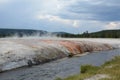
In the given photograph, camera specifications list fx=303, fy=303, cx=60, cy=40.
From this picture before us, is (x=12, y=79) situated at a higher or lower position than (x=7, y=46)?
lower

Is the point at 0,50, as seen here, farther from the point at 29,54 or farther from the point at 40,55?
the point at 40,55

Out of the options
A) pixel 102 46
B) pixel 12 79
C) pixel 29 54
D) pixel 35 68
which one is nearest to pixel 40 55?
pixel 29 54

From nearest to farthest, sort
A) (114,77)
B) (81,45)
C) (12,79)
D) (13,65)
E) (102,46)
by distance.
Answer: (114,77), (12,79), (13,65), (81,45), (102,46)

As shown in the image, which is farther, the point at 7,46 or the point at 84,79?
the point at 7,46

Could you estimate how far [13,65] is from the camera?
37.6 m

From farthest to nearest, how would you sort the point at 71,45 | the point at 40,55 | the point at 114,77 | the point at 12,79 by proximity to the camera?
the point at 71,45, the point at 40,55, the point at 12,79, the point at 114,77

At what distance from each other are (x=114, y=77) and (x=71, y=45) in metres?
38.5

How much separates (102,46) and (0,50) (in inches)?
1619

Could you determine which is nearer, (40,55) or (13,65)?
(13,65)

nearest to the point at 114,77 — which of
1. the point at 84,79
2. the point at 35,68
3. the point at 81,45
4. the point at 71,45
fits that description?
the point at 84,79

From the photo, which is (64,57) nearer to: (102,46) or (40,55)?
(40,55)

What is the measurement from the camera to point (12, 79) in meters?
31.0

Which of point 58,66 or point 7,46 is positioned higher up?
point 7,46

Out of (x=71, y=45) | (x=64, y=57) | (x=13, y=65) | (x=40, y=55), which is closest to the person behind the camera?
(x=13, y=65)
